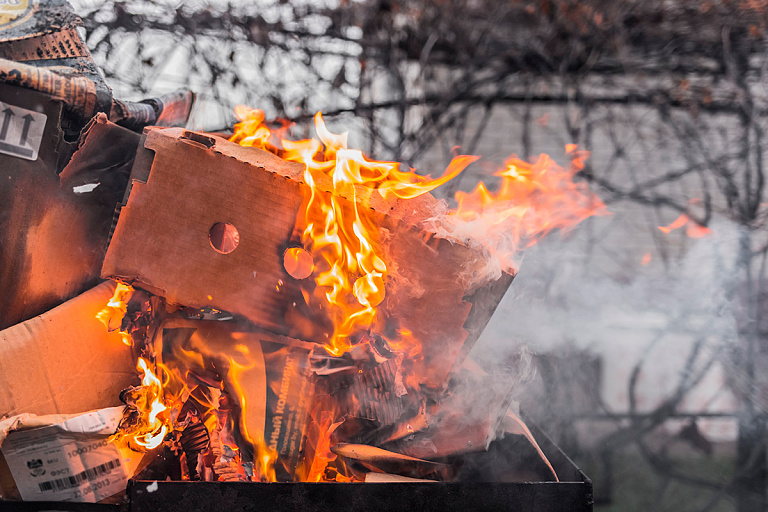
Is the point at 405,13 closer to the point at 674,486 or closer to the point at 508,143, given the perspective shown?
the point at 508,143

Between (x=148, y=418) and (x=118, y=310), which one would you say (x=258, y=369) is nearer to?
(x=148, y=418)

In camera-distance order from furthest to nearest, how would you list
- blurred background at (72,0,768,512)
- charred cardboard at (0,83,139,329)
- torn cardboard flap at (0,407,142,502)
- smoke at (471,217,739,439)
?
blurred background at (72,0,768,512), smoke at (471,217,739,439), charred cardboard at (0,83,139,329), torn cardboard flap at (0,407,142,502)

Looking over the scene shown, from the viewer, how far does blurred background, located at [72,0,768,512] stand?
3.29 m

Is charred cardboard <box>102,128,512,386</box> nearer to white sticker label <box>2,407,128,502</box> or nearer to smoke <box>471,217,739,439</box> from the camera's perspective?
white sticker label <box>2,407,128,502</box>

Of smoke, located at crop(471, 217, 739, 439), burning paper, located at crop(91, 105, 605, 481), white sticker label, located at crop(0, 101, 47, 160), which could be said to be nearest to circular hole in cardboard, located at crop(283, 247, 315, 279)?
burning paper, located at crop(91, 105, 605, 481)

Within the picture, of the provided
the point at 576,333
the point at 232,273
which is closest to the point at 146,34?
the point at 232,273

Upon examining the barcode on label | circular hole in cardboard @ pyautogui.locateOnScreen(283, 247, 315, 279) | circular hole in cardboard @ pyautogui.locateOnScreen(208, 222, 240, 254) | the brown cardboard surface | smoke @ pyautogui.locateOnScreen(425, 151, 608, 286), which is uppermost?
smoke @ pyautogui.locateOnScreen(425, 151, 608, 286)

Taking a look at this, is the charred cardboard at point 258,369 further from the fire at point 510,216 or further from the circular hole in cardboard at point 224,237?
the fire at point 510,216

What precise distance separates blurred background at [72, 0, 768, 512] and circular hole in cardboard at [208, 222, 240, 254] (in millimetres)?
2051

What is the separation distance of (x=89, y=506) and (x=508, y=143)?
3.86 m

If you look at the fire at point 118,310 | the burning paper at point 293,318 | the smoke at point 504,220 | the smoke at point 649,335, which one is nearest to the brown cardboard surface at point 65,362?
the fire at point 118,310

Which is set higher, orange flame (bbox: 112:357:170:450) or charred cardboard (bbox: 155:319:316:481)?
charred cardboard (bbox: 155:319:316:481)

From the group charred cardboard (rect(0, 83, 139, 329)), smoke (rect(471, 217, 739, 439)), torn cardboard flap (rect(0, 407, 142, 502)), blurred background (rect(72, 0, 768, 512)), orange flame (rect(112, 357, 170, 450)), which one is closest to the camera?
torn cardboard flap (rect(0, 407, 142, 502))

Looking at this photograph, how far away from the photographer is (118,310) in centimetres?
151
